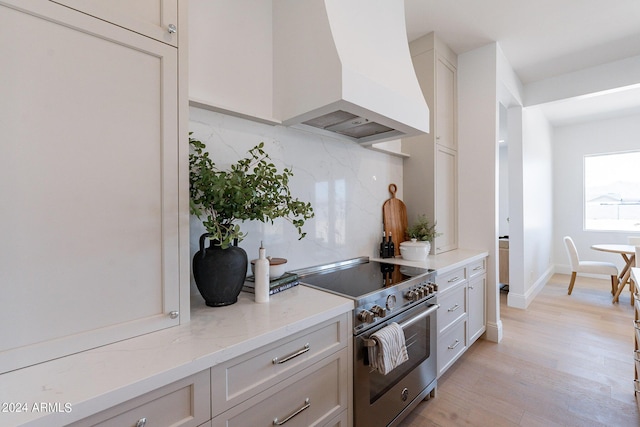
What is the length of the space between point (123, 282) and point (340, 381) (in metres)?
0.94

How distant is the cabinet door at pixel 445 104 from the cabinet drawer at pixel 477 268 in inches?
44.7

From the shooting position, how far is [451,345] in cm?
213

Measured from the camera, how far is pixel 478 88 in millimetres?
2818

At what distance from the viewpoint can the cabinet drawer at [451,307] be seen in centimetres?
200

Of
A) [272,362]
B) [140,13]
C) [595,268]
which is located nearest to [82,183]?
[140,13]

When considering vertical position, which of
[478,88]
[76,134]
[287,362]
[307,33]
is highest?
[478,88]

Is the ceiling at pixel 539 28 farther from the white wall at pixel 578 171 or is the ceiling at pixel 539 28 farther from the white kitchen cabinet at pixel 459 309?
the white wall at pixel 578 171

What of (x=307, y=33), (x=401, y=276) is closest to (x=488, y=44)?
Result: (x=307, y=33)

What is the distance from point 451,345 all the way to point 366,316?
1.23m

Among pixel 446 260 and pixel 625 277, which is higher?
pixel 446 260

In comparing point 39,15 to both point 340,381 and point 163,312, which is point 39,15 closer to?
point 163,312

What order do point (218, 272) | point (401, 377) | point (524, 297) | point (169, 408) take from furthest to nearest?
1. point (524, 297)
2. point (401, 377)
3. point (218, 272)
4. point (169, 408)

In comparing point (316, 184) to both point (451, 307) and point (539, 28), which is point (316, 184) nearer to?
point (451, 307)

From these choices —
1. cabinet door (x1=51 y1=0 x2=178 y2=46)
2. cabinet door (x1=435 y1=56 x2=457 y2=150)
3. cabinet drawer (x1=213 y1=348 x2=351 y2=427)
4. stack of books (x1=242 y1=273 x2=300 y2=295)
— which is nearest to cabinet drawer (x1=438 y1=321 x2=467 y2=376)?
cabinet drawer (x1=213 y1=348 x2=351 y2=427)
